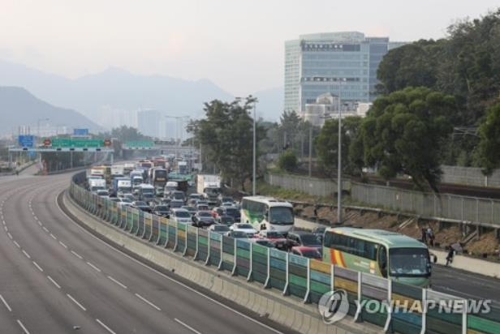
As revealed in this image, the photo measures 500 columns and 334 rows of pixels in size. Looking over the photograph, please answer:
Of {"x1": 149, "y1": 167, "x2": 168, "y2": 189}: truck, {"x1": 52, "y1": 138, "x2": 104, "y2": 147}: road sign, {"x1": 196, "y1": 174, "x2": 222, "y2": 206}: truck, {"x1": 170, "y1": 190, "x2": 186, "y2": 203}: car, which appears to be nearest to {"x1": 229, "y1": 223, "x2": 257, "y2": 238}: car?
{"x1": 170, "y1": 190, "x2": 186, "y2": 203}: car

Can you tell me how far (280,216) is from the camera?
5434cm

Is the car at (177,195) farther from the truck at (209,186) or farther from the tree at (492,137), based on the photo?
the tree at (492,137)

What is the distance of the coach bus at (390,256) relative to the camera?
3062cm

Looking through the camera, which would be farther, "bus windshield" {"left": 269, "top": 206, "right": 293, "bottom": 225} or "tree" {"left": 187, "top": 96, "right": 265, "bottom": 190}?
"tree" {"left": 187, "top": 96, "right": 265, "bottom": 190}

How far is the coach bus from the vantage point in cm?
3062

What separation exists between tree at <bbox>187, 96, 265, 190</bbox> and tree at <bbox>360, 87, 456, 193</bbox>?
131ft

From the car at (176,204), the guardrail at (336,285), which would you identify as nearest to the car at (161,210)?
the car at (176,204)

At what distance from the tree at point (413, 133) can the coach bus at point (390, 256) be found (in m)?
23.3

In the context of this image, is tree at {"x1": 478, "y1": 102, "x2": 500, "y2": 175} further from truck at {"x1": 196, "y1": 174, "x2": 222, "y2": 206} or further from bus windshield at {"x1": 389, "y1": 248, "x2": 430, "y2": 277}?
truck at {"x1": 196, "y1": 174, "x2": 222, "y2": 206}

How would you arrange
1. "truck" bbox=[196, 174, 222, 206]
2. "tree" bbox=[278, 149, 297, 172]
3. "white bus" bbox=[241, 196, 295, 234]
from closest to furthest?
"white bus" bbox=[241, 196, 295, 234]
"truck" bbox=[196, 174, 222, 206]
"tree" bbox=[278, 149, 297, 172]

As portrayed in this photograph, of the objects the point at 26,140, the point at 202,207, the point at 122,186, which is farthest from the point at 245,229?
the point at 26,140

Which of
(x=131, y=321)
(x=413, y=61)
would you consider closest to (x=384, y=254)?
(x=131, y=321)

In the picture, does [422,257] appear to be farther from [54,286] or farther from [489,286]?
[54,286]

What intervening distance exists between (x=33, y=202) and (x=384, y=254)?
6371 cm
